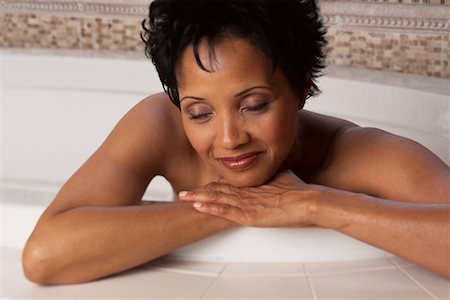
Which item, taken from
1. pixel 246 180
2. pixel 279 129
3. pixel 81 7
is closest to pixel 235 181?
pixel 246 180

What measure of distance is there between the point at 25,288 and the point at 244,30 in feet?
1.76

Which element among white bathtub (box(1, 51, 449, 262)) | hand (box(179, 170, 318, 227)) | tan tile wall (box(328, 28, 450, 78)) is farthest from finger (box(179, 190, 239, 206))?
tan tile wall (box(328, 28, 450, 78))

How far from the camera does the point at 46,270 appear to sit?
48.7 inches

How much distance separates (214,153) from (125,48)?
6.79ft

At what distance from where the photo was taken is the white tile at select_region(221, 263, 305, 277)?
4.18 ft

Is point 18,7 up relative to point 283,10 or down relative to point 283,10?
down

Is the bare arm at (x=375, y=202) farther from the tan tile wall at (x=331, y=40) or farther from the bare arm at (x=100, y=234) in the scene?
the tan tile wall at (x=331, y=40)

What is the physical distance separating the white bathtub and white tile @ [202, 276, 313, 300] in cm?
95

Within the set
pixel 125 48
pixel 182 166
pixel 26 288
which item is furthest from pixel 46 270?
pixel 125 48

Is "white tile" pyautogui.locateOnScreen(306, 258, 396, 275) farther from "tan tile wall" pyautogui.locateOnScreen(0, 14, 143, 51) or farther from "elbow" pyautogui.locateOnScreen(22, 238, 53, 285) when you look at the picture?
"tan tile wall" pyautogui.locateOnScreen(0, 14, 143, 51)

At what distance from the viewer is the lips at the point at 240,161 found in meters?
1.26

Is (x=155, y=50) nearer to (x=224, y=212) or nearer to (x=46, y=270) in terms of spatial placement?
(x=224, y=212)

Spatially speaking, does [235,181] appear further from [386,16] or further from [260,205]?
[386,16]

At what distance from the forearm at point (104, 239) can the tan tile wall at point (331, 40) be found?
1796mm
